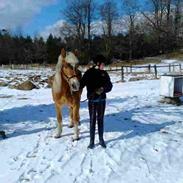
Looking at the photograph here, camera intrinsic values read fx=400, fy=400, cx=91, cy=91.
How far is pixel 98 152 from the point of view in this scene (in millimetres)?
7945

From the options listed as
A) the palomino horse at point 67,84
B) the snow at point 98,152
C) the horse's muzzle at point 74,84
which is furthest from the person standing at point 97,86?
the snow at point 98,152

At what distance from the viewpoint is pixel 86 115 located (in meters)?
12.4

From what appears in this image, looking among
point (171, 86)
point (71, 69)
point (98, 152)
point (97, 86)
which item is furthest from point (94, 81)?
point (171, 86)

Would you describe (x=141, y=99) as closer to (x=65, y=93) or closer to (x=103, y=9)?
(x=65, y=93)

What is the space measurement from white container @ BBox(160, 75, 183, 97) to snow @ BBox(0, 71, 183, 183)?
268 cm

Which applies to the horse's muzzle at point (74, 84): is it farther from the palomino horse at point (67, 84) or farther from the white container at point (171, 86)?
the white container at point (171, 86)

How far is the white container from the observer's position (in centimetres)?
1499

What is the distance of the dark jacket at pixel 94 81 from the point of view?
799 centimetres

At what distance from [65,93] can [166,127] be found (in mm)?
2992

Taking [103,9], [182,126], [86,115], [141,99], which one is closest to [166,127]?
[182,126]

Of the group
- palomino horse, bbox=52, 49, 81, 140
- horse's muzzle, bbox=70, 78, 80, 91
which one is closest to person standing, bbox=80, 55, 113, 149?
horse's muzzle, bbox=70, 78, 80, 91

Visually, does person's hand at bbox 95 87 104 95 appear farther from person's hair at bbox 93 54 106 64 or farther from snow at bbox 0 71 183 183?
snow at bbox 0 71 183 183

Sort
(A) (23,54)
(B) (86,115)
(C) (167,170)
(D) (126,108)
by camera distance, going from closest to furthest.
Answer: (C) (167,170)
(B) (86,115)
(D) (126,108)
(A) (23,54)

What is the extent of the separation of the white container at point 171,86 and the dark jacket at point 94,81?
291 inches
